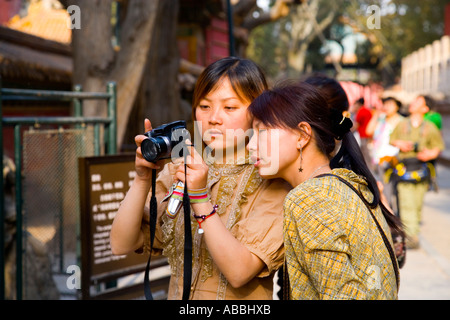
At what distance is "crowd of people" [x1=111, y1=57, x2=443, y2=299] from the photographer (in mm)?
1740

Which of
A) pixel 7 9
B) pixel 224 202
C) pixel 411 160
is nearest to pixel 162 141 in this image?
pixel 224 202

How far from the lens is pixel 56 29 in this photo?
549 inches

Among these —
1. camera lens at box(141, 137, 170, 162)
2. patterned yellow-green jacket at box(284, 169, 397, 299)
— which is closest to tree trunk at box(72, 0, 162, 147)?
camera lens at box(141, 137, 170, 162)

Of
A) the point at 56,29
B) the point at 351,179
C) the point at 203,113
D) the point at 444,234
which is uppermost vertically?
the point at 56,29

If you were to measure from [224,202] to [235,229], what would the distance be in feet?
0.41

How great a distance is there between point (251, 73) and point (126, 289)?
247cm

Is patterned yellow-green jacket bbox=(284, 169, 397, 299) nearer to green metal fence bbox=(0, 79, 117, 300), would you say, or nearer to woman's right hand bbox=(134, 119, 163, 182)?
woman's right hand bbox=(134, 119, 163, 182)

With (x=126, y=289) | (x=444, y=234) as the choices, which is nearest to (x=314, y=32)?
(x=444, y=234)

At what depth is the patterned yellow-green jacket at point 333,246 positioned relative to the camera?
1.70 meters

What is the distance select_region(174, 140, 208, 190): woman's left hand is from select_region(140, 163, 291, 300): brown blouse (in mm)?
259

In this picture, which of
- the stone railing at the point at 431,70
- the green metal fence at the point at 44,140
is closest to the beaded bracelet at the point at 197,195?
the green metal fence at the point at 44,140

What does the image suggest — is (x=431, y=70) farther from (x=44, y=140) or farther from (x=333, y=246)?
(x=333, y=246)
